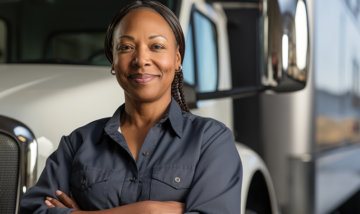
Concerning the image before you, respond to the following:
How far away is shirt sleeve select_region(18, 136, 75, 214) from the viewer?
135 cm

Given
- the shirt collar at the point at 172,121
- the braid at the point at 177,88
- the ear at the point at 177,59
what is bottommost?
the shirt collar at the point at 172,121

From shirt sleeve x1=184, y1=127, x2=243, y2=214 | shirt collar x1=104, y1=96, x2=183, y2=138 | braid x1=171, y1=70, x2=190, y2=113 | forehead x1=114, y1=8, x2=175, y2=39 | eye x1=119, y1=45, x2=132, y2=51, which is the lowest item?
shirt sleeve x1=184, y1=127, x2=243, y2=214

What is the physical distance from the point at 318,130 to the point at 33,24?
2.23 metres

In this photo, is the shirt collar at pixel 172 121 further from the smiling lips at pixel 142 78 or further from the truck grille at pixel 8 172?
the truck grille at pixel 8 172

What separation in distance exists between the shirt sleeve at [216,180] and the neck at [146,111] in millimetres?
192

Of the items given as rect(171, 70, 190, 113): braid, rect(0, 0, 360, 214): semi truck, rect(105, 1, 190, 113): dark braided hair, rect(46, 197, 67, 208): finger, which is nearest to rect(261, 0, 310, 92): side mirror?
rect(0, 0, 360, 214): semi truck

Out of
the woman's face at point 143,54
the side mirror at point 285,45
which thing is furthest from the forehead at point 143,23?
the side mirror at point 285,45

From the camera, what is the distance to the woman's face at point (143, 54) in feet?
4.23

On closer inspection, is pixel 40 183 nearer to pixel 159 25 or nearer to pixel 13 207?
pixel 13 207

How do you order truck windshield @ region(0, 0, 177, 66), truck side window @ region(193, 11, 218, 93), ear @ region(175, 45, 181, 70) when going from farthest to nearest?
1. truck side window @ region(193, 11, 218, 93)
2. truck windshield @ region(0, 0, 177, 66)
3. ear @ region(175, 45, 181, 70)

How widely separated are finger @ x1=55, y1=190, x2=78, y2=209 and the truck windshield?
1053 mm

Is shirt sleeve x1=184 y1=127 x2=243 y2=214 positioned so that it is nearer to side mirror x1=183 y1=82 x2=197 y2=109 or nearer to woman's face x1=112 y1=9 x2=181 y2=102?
woman's face x1=112 y1=9 x2=181 y2=102

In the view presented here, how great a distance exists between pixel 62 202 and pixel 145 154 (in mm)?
293

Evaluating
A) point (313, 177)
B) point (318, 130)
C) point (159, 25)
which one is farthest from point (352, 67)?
point (159, 25)
